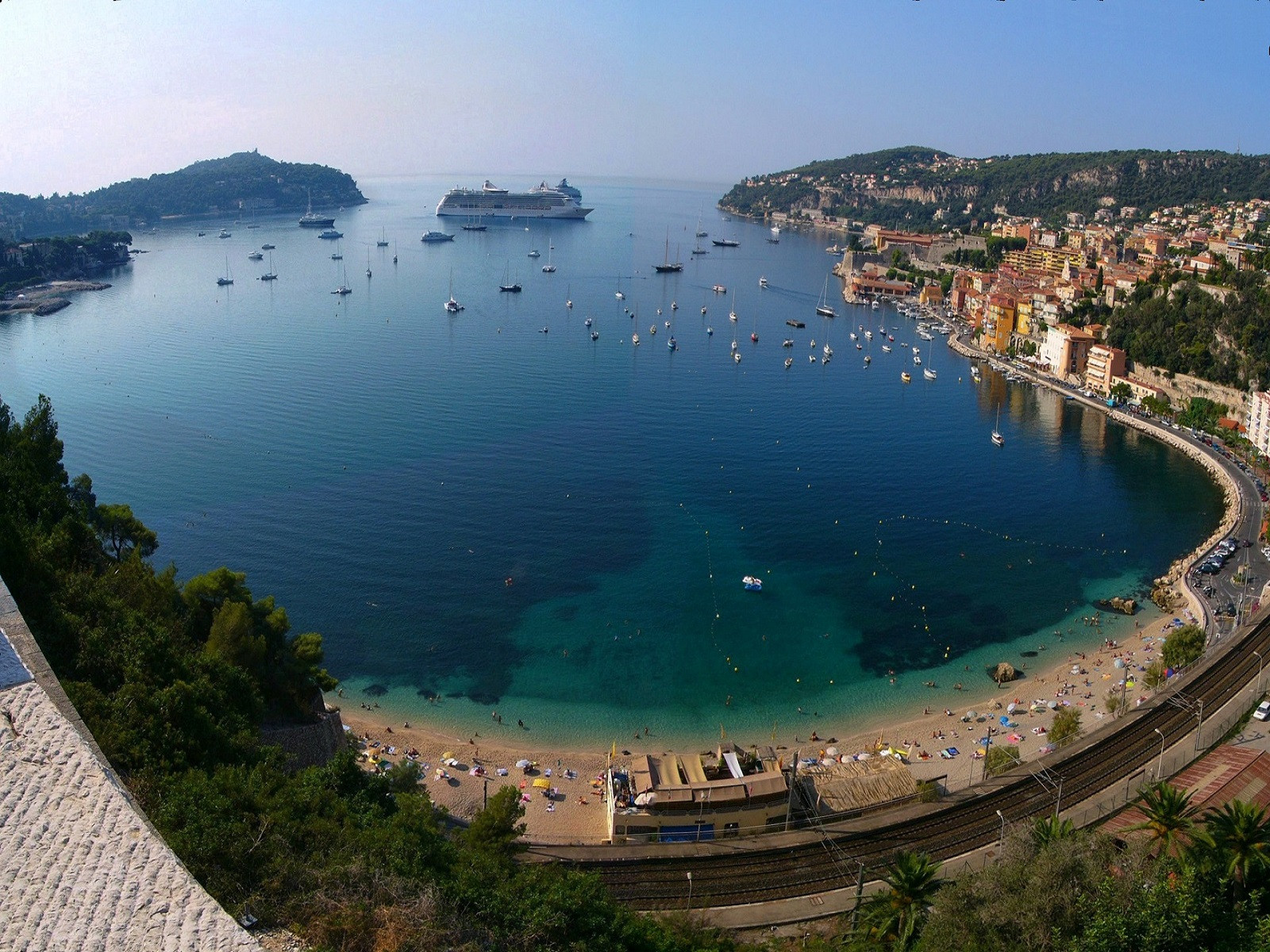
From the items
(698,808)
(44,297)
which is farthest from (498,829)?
(44,297)

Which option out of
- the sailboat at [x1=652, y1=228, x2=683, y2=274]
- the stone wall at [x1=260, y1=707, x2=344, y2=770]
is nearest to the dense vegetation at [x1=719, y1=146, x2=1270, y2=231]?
the sailboat at [x1=652, y1=228, x2=683, y2=274]

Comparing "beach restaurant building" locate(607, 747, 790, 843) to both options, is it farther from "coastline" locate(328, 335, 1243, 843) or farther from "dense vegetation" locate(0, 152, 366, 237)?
"dense vegetation" locate(0, 152, 366, 237)

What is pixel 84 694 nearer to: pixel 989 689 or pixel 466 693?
pixel 466 693

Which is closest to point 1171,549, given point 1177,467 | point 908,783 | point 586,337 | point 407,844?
point 1177,467

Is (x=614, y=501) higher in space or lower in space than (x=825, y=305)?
lower

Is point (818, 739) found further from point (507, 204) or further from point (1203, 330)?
point (507, 204)

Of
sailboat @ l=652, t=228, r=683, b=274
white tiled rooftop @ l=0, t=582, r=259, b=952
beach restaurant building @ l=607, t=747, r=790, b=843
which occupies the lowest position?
beach restaurant building @ l=607, t=747, r=790, b=843
